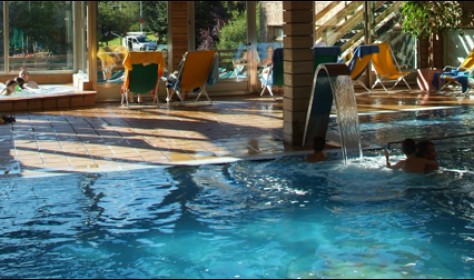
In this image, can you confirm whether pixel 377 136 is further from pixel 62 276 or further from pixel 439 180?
pixel 62 276

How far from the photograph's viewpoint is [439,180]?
19.2ft

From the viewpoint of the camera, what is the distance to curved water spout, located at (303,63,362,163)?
7.06m

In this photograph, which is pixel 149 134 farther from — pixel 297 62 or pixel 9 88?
pixel 9 88

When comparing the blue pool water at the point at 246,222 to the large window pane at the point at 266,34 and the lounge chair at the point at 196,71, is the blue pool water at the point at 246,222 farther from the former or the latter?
the large window pane at the point at 266,34

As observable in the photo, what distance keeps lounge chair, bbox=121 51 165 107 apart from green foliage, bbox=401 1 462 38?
5.30 m

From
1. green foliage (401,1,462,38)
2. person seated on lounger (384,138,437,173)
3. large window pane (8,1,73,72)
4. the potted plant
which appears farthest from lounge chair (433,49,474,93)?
large window pane (8,1,73,72)

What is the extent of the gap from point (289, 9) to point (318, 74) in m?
0.89

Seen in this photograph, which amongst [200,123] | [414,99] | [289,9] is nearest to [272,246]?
[289,9]

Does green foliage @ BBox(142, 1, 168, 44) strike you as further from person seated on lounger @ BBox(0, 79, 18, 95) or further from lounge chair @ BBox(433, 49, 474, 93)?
lounge chair @ BBox(433, 49, 474, 93)

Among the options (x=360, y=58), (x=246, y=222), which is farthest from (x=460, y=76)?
(x=246, y=222)

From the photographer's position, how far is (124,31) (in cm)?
1320

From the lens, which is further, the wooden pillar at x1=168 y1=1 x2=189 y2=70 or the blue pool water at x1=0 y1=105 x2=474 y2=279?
the wooden pillar at x1=168 y1=1 x2=189 y2=70

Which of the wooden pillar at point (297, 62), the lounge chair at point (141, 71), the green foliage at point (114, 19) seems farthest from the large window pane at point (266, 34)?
the wooden pillar at point (297, 62)

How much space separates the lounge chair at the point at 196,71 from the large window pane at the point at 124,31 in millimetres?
1531
